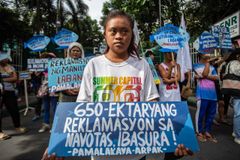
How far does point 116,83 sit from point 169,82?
3979 millimetres

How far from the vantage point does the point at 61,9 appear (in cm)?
2831

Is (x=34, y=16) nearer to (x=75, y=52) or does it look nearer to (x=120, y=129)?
(x=75, y=52)

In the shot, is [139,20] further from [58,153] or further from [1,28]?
[58,153]

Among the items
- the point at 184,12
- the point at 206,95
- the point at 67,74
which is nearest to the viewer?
the point at 67,74

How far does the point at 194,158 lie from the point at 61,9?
81.4 feet

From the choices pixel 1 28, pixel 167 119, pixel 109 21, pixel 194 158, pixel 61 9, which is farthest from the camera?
pixel 61 9

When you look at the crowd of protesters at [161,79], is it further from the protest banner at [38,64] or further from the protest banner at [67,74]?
the protest banner at [38,64]

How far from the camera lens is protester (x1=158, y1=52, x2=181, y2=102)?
20.3ft

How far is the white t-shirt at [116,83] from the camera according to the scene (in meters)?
2.31

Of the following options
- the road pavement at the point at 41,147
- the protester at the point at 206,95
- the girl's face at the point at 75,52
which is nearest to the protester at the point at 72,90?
the girl's face at the point at 75,52

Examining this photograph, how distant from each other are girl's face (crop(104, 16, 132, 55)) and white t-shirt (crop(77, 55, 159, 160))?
12 centimetres

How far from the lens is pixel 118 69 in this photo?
233 cm

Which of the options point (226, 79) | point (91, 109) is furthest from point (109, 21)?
point (226, 79)

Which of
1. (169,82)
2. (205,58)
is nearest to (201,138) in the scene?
(169,82)
